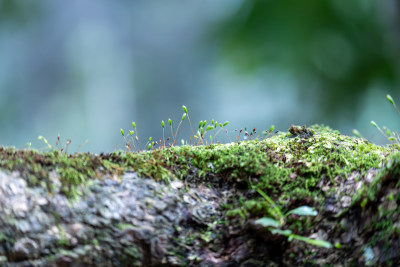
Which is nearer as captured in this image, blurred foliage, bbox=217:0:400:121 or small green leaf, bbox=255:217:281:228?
small green leaf, bbox=255:217:281:228

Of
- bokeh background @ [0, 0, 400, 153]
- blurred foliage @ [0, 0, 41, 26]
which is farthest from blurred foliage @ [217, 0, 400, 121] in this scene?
blurred foliage @ [0, 0, 41, 26]

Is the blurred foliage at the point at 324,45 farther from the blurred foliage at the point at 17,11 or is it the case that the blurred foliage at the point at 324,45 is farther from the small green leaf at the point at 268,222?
the blurred foliage at the point at 17,11

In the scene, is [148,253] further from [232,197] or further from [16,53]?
[16,53]

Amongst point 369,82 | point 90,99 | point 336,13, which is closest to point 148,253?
point 369,82

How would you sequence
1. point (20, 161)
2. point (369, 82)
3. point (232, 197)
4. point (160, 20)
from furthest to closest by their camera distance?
point (160, 20)
point (369, 82)
point (232, 197)
point (20, 161)

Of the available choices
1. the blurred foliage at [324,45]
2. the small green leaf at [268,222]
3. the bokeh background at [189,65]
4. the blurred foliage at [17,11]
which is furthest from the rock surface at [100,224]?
the blurred foliage at [17,11]

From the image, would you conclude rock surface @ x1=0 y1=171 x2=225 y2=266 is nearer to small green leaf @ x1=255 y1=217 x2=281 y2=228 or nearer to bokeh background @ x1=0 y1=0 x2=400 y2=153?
small green leaf @ x1=255 y1=217 x2=281 y2=228
